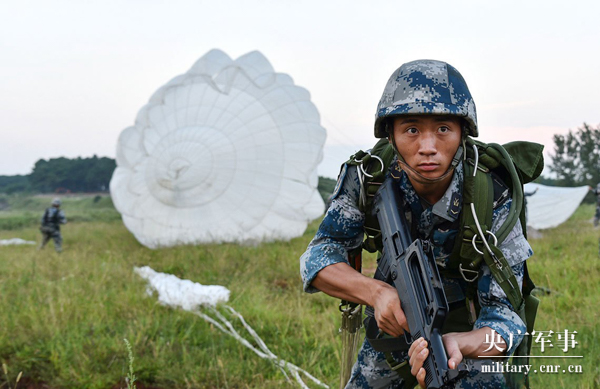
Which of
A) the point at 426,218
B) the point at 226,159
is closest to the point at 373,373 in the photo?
the point at 426,218

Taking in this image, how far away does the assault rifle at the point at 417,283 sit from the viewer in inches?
70.6

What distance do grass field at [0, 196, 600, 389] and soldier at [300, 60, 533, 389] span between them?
5.23 ft

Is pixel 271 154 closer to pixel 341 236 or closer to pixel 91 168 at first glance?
pixel 341 236

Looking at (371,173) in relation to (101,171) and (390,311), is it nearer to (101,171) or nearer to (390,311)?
(390,311)

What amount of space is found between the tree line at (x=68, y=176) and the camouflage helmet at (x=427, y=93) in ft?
94.3

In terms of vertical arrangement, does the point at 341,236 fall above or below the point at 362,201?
below

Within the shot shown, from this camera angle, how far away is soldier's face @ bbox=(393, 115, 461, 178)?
2.03 metres

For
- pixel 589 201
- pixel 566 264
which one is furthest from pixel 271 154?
pixel 589 201

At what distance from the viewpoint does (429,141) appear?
2.02 m

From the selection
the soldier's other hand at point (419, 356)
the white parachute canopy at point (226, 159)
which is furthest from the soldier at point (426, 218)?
the white parachute canopy at point (226, 159)

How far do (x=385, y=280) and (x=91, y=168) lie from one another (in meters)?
29.5

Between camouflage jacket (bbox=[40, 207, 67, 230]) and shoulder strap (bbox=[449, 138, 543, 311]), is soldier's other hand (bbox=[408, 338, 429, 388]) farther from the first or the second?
camouflage jacket (bbox=[40, 207, 67, 230])

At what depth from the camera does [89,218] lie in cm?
2041

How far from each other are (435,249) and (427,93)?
0.65 m
